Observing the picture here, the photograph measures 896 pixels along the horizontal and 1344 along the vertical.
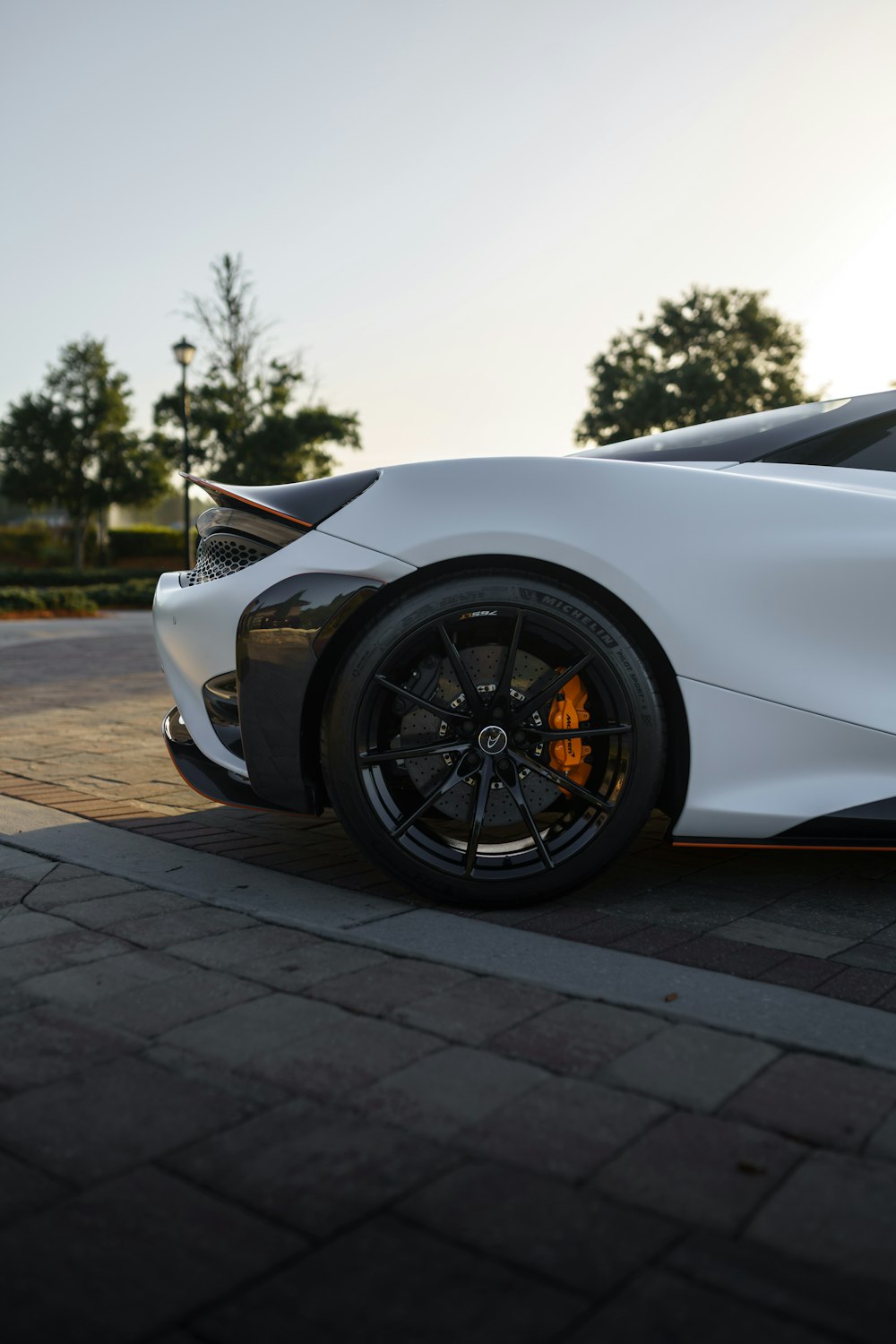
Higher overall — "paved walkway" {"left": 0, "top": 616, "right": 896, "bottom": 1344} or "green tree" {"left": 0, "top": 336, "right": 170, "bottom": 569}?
"green tree" {"left": 0, "top": 336, "right": 170, "bottom": 569}

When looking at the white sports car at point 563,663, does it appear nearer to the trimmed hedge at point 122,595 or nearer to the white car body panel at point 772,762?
the white car body panel at point 772,762

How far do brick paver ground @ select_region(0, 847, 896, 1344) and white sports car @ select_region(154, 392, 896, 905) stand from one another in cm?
56

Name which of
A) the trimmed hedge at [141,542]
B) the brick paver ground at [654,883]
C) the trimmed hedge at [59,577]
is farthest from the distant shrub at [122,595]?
the trimmed hedge at [141,542]

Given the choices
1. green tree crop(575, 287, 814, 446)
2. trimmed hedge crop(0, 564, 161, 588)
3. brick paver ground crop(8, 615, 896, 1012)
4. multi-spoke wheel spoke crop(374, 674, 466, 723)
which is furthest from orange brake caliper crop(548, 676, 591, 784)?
green tree crop(575, 287, 814, 446)

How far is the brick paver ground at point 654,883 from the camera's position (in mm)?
2543

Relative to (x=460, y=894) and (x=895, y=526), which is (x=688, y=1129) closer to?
(x=460, y=894)

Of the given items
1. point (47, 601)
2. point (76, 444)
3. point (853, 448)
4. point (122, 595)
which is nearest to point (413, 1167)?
point (853, 448)

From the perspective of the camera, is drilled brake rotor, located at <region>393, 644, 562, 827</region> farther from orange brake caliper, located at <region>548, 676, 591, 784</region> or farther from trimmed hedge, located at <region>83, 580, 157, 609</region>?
trimmed hedge, located at <region>83, 580, 157, 609</region>

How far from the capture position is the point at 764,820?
109 inches

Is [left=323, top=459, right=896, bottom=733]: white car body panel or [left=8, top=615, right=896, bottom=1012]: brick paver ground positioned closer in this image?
[left=8, top=615, right=896, bottom=1012]: brick paver ground

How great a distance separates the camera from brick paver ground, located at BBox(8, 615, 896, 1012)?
2.54m

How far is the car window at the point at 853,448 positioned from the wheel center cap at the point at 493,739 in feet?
3.27

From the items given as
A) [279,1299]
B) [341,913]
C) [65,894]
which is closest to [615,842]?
[341,913]

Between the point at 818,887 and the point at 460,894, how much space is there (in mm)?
1004
